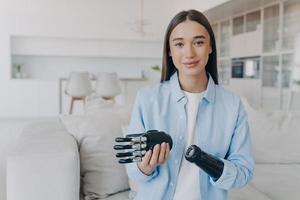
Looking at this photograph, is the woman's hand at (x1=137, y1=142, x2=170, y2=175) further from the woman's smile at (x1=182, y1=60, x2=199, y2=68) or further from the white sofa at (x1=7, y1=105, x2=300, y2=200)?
the white sofa at (x1=7, y1=105, x2=300, y2=200)

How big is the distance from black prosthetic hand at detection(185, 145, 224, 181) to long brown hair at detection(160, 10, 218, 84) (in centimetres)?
27

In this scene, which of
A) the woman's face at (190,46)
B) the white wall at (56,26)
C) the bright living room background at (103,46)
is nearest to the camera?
the woman's face at (190,46)

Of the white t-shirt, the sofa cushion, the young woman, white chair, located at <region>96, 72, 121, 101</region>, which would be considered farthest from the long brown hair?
white chair, located at <region>96, 72, 121, 101</region>

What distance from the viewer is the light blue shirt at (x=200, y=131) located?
3.14ft

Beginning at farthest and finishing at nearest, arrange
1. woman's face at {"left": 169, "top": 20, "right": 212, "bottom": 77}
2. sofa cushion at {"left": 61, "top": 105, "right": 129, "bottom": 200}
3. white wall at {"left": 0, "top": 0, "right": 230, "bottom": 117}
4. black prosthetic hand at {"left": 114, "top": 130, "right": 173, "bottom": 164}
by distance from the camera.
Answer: white wall at {"left": 0, "top": 0, "right": 230, "bottom": 117}
sofa cushion at {"left": 61, "top": 105, "right": 129, "bottom": 200}
woman's face at {"left": 169, "top": 20, "right": 212, "bottom": 77}
black prosthetic hand at {"left": 114, "top": 130, "right": 173, "bottom": 164}

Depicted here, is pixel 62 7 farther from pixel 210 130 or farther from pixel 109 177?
pixel 210 130

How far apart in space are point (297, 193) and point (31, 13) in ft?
20.9

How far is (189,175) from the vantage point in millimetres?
975

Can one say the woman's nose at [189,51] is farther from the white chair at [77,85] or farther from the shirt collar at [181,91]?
the white chair at [77,85]

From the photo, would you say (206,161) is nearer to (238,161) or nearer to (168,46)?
(238,161)

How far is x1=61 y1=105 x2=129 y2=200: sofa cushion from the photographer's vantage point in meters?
1.48

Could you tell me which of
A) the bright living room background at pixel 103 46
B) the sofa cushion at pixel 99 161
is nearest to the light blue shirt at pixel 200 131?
the sofa cushion at pixel 99 161

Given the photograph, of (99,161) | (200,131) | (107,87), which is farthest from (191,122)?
(107,87)

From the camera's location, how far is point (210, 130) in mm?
977
